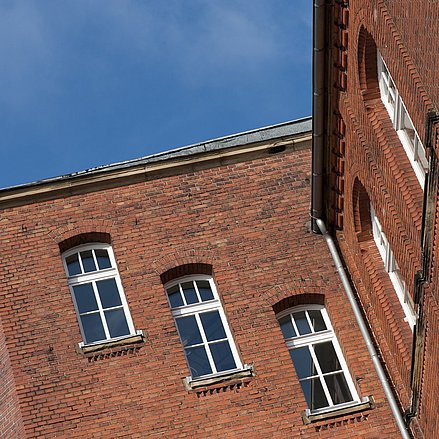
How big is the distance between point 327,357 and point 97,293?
4.05m

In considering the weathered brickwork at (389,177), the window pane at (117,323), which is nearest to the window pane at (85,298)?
the window pane at (117,323)

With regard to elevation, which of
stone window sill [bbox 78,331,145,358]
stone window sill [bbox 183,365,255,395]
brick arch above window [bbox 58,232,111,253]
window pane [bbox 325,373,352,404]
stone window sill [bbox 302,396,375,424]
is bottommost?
stone window sill [bbox 302,396,375,424]

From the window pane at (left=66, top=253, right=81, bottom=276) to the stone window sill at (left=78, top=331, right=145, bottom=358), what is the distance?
1857 mm

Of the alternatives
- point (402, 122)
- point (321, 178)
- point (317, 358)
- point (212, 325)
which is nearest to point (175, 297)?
point (212, 325)

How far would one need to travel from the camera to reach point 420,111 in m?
17.0

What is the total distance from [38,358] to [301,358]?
4298 mm

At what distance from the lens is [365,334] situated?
853 inches

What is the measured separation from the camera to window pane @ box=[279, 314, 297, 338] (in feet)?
73.4

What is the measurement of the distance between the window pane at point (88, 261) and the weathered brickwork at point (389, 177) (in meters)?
4.20

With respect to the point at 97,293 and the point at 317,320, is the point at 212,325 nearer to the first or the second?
the point at 317,320

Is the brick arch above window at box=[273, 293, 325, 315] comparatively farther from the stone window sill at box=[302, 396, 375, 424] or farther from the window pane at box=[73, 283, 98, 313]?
the window pane at box=[73, 283, 98, 313]

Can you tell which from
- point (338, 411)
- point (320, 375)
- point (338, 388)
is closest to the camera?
point (338, 411)

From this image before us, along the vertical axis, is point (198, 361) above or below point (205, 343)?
below

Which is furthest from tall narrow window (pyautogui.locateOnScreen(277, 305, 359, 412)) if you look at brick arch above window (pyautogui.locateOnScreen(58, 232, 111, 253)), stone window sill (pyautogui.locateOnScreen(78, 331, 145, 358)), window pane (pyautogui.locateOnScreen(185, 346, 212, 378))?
brick arch above window (pyautogui.locateOnScreen(58, 232, 111, 253))
